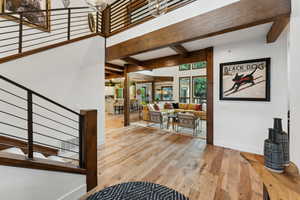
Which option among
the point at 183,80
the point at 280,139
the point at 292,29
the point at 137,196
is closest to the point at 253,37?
the point at 292,29

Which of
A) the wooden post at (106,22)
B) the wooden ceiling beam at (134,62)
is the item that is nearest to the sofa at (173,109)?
the wooden ceiling beam at (134,62)

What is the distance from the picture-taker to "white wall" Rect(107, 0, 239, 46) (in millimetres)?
1948

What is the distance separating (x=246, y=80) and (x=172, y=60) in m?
2.39

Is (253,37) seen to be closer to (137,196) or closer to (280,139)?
(280,139)

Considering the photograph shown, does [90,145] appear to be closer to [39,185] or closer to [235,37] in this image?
[39,185]

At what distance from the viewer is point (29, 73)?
7.70 ft

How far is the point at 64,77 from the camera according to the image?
2.94 meters

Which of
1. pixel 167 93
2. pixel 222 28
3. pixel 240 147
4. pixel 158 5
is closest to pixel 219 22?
pixel 222 28

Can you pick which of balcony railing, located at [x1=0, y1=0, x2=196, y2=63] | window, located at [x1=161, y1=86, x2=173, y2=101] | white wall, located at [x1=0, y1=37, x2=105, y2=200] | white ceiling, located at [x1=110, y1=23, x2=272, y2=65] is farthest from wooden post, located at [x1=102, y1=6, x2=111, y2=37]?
window, located at [x1=161, y1=86, x2=173, y2=101]

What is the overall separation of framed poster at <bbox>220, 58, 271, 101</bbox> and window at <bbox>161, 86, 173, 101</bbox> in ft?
29.8

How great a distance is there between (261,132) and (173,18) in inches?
126

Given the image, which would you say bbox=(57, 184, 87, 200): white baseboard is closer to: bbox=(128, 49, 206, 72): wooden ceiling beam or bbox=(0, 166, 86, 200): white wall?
bbox=(0, 166, 86, 200): white wall

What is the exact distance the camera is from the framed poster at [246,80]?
305cm

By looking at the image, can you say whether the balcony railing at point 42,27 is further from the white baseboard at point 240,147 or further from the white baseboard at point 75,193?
the white baseboard at point 240,147
